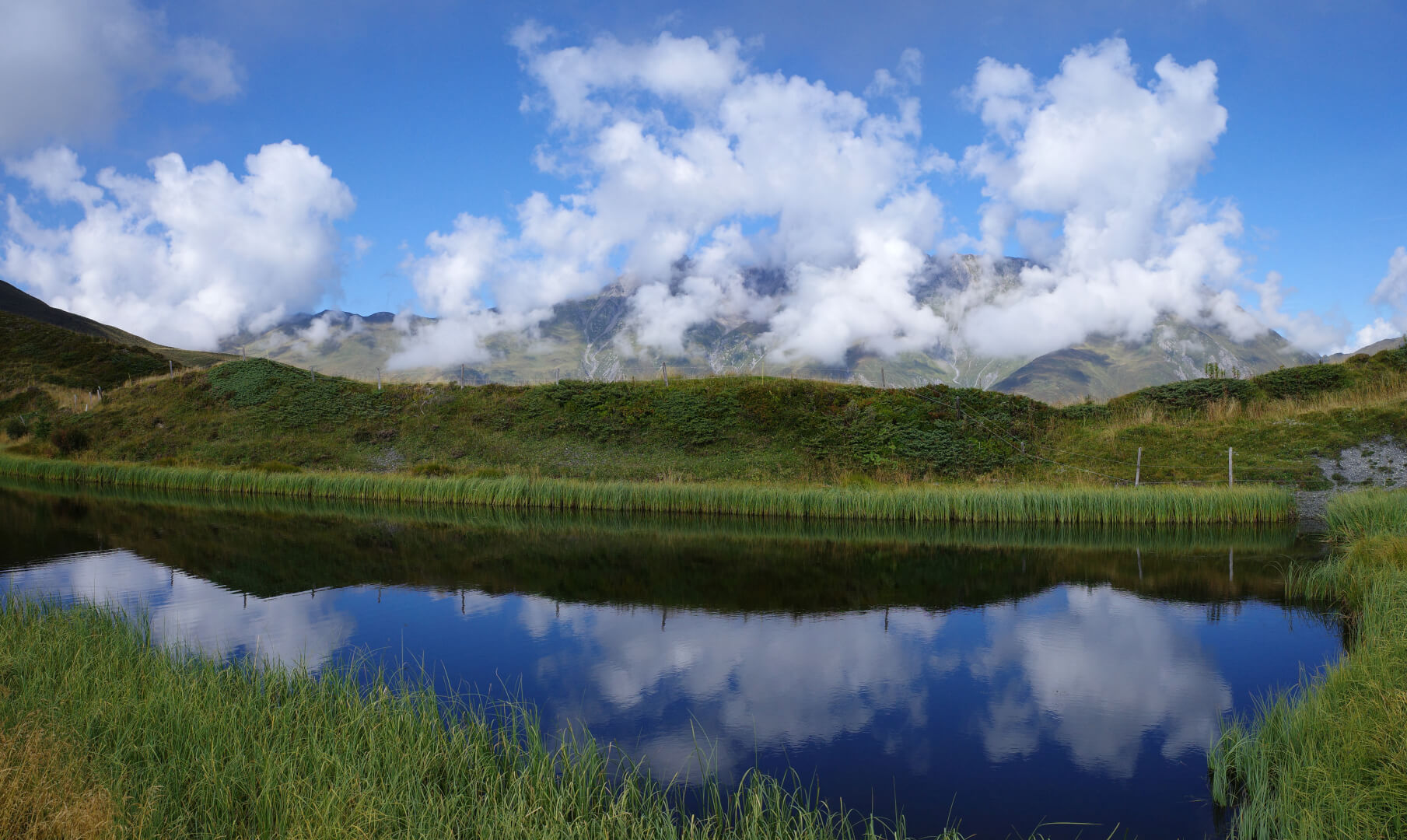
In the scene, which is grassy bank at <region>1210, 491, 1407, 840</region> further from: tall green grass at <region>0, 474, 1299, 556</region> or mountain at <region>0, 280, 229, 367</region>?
mountain at <region>0, 280, 229, 367</region>

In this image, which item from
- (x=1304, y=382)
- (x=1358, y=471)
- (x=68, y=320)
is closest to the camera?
(x=1358, y=471)

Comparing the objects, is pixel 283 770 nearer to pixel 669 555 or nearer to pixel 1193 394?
pixel 669 555

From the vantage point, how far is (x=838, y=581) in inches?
662

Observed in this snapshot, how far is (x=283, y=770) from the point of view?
220 inches

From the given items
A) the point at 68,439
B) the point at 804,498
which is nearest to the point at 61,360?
the point at 68,439

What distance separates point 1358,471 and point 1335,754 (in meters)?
27.5

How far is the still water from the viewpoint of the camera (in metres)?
8.09

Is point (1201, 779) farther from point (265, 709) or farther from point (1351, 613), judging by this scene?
point (265, 709)

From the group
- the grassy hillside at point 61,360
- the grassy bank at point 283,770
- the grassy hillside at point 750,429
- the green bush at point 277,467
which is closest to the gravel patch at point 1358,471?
the grassy hillside at point 750,429

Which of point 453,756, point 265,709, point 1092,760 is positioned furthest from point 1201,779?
point 265,709

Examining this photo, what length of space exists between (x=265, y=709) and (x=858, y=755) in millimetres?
5990

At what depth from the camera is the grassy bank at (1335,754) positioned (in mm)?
5492

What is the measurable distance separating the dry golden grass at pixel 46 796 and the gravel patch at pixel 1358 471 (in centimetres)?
2993

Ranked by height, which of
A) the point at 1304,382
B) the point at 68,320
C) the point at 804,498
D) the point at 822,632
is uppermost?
the point at 68,320
